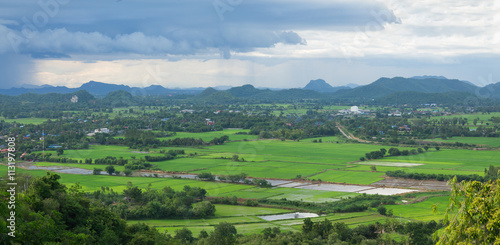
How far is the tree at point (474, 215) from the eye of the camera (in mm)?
5836

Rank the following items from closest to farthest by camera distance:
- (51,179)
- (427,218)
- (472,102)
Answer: (51,179) < (427,218) < (472,102)

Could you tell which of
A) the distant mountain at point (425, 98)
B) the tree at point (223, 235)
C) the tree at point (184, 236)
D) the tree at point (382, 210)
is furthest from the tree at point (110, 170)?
the distant mountain at point (425, 98)

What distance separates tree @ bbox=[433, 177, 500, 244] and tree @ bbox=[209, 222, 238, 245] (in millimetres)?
13348

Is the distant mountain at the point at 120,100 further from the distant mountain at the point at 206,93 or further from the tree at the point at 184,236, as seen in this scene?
the tree at the point at 184,236

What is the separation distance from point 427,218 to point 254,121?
59077 mm

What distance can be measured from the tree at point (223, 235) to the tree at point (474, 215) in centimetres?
1335

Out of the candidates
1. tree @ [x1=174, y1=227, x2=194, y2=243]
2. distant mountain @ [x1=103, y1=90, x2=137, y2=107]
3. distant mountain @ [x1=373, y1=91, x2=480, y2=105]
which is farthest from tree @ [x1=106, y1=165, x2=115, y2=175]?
distant mountain @ [x1=373, y1=91, x2=480, y2=105]

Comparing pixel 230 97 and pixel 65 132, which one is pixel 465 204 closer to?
pixel 65 132

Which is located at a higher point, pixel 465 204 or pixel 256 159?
pixel 465 204

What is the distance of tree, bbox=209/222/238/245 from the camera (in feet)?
61.1

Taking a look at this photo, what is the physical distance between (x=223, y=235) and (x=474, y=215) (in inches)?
579

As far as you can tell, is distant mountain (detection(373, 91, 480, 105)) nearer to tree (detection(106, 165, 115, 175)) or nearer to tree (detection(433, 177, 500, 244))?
tree (detection(106, 165, 115, 175))

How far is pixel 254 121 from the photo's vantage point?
83.0 metres

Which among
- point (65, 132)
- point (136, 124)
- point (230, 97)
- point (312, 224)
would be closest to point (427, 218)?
point (312, 224)
